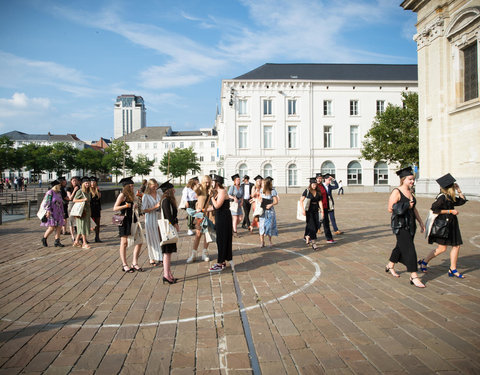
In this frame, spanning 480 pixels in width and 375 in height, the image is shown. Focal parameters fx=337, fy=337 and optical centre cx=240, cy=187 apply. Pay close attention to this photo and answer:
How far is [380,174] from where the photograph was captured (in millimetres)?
47469

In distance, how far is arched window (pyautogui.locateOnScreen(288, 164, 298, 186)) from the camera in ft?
154

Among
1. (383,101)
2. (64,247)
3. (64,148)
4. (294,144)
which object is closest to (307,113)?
(294,144)

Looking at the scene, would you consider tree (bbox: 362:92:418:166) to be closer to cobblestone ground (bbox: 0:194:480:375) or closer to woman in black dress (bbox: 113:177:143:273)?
cobblestone ground (bbox: 0:194:480:375)

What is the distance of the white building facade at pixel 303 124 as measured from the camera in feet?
151

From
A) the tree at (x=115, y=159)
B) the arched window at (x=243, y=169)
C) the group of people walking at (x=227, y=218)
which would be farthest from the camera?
the tree at (x=115, y=159)

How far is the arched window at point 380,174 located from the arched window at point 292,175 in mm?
11192

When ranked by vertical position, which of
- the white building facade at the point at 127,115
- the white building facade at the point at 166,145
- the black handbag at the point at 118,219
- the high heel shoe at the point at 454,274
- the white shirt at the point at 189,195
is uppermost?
the white building facade at the point at 127,115

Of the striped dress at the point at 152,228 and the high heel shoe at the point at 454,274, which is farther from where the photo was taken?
the striped dress at the point at 152,228

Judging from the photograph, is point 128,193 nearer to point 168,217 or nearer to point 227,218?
point 168,217

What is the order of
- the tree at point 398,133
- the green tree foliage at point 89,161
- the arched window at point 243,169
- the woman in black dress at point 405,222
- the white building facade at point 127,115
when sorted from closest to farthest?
the woman in black dress at point 405,222 < the tree at point 398,133 < the arched window at point 243,169 < the green tree foliage at point 89,161 < the white building facade at point 127,115

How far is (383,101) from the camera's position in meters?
48.2

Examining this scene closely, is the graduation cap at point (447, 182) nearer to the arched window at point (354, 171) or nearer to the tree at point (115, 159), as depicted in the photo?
the arched window at point (354, 171)

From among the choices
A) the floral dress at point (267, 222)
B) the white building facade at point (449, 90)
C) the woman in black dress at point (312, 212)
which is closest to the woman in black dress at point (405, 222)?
the woman in black dress at point (312, 212)

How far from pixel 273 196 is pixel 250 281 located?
3795 millimetres
